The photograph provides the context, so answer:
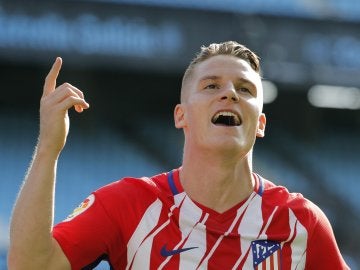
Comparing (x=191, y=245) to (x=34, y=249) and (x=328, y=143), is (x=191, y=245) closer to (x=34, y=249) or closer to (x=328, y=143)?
(x=34, y=249)

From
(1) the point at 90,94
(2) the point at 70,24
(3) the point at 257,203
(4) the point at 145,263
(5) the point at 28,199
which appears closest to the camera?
(5) the point at 28,199

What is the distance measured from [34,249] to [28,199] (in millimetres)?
162

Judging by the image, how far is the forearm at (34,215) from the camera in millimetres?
2996

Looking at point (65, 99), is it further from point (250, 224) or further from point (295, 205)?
point (295, 205)

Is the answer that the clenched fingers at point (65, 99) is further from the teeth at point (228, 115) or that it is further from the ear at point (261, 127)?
the ear at point (261, 127)

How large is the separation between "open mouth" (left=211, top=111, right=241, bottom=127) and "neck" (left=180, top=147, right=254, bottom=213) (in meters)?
0.13

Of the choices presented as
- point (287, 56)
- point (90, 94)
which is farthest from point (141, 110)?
point (287, 56)

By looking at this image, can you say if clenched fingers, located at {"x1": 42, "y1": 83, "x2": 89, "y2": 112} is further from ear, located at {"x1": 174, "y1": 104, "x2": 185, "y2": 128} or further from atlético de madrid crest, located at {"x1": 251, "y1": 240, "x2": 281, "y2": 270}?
atlético de madrid crest, located at {"x1": 251, "y1": 240, "x2": 281, "y2": 270}

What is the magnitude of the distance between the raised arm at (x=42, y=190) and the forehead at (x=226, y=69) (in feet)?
2.24

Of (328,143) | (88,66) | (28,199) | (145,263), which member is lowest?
(328,143)

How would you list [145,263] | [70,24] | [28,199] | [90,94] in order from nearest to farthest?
1. [28,199]
2. [145,263]
3. [70,24]
4. [90,94]

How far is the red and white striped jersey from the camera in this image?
3.31m

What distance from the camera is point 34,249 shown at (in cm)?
302

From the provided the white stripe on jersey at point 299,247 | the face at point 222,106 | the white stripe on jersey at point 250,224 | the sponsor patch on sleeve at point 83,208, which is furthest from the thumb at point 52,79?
the white stripe on jersey at point 299,247
